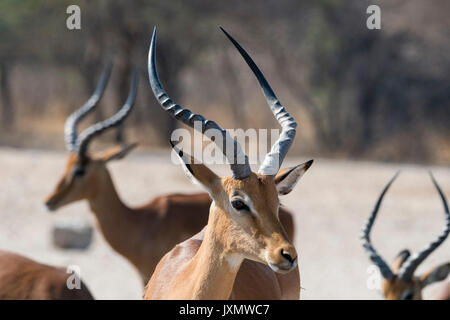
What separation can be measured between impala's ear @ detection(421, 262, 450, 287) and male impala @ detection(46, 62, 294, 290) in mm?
1308

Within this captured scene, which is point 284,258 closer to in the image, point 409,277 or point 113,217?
point 409,277

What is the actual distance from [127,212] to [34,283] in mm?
2686

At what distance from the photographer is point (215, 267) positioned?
3.62 m

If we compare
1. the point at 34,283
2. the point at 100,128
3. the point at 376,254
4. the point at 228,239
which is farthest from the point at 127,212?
the point at 228,239

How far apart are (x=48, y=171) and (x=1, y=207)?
1.93 meters

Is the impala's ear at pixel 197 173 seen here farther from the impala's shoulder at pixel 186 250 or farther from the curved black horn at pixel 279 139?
the impala's shoulder at pixel 186 250

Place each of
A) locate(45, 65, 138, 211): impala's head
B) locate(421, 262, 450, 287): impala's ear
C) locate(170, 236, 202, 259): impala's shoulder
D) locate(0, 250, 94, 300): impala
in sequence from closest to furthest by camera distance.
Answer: locate(170, 236, 202, 259): impala's shoulder, locate(0, 250, 94, 300): impala, locate(421, 262, 450, 287): impala's ear, locate(45, 65, 138, 211): impala's head

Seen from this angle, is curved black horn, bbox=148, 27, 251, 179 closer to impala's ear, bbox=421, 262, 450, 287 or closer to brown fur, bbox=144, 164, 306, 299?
brown fur, bbox=144, 164, 306, 299

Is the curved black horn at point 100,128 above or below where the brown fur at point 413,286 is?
above

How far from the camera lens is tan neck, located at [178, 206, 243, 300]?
3623 mm

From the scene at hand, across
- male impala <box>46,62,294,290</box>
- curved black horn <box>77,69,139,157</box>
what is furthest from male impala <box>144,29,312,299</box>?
curved black horn <box>77,69,139,157</box>

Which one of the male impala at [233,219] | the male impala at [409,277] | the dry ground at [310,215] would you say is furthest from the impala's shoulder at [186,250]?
the dry ground at [310,215]

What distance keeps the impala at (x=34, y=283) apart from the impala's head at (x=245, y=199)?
6.08 ft

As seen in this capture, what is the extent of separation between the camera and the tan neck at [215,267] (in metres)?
3.62
